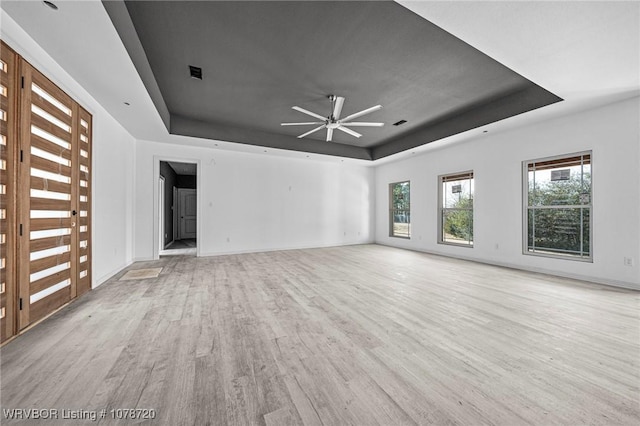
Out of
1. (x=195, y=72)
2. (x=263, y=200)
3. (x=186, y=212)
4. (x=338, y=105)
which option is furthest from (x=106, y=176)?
(x=186, y=212)

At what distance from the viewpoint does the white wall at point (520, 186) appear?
360cm

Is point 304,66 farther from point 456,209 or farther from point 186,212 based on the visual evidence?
point 186,212

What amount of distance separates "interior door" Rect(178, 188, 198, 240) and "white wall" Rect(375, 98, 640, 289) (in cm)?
836

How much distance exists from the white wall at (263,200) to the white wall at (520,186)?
2096 millimetres

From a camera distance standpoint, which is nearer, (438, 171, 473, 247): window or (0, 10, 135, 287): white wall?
(0, 10, 135, 287): white wall

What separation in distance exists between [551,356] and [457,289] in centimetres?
164

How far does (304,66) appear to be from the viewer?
10.9 ft

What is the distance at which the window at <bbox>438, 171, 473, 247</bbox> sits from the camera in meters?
5.89

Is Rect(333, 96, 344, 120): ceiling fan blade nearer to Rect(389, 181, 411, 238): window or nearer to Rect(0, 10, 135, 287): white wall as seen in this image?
Rect(0, 10, 135, 287): white wall

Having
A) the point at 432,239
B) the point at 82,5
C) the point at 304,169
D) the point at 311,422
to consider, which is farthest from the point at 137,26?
the point at 432,239

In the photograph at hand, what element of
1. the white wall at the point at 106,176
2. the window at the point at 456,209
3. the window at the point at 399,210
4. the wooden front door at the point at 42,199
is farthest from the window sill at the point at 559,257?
the white wall at the point at 106,176

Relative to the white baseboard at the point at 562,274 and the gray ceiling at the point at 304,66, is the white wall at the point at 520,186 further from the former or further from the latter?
the gray ceiling at the point at 304,66

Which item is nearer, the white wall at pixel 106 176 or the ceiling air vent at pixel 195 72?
the white wall at pixel 106 176

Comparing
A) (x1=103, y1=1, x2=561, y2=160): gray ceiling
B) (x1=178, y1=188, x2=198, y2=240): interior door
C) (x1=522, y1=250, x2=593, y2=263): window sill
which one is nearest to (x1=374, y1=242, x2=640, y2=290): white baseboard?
(x1=522, y1=250, x2=593, y2=263): window sill
